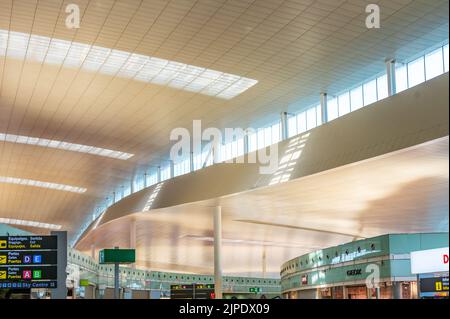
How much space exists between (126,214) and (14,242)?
26.5 metres

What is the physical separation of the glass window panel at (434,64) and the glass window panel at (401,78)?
1.07m

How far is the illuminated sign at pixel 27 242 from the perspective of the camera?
22672 mm

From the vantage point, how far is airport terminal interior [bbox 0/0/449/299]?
949 inches

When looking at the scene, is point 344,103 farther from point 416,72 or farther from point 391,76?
point 416,72

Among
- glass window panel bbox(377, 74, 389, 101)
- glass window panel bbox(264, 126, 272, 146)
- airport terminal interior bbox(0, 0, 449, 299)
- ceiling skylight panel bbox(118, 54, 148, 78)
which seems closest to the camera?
airport terminal interior bbox(0, 0, 449, 299)

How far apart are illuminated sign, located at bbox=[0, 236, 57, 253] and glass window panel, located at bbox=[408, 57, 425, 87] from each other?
636 inches

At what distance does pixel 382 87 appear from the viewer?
103ft

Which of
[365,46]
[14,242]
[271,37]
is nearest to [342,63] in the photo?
[365,46]

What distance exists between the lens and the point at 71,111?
38.9 meters

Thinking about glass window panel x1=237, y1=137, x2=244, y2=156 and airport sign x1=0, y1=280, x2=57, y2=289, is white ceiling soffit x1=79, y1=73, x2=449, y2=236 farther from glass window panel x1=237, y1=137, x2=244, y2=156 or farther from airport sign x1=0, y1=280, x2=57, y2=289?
airport sign x1=0, y1=280, x2=57, y2=289

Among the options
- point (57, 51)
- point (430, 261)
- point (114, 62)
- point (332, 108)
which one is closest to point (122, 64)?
point (114, 62)

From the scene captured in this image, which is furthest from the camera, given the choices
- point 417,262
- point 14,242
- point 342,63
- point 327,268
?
point 327,268

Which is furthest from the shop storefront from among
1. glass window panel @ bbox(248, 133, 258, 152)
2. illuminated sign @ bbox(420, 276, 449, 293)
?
glass window panel @ bbox(248, 133, 258, 152)
